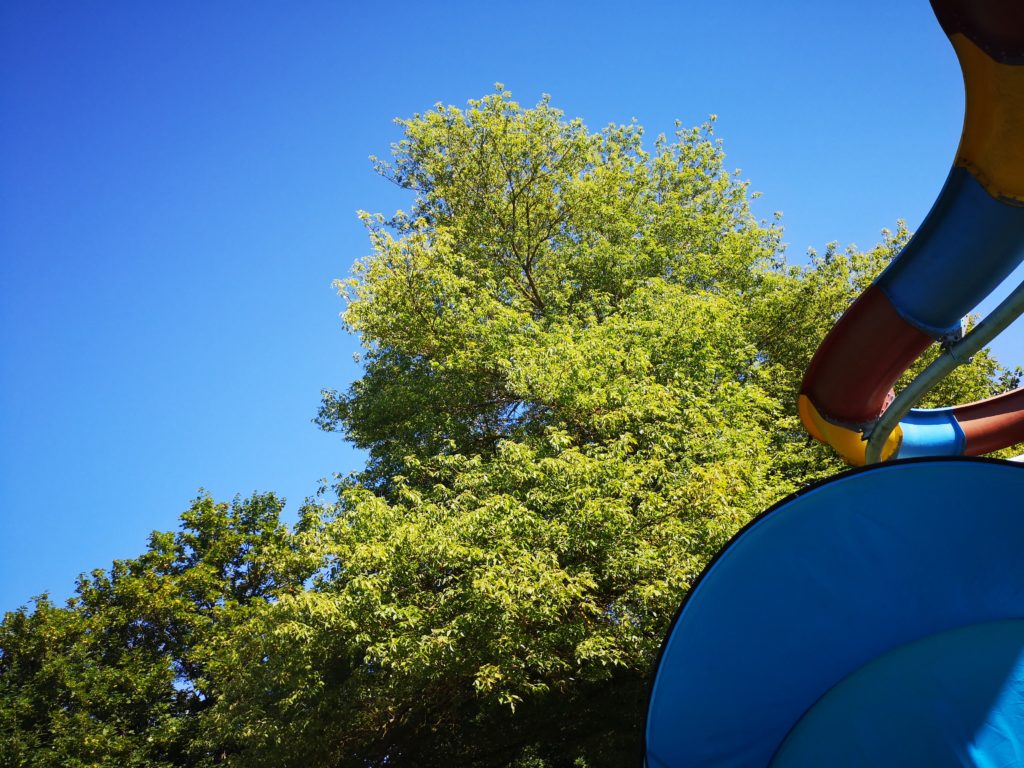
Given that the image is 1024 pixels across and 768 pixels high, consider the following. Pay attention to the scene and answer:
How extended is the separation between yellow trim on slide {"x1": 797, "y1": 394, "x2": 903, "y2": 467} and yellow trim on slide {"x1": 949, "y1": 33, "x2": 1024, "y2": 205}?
105 inches

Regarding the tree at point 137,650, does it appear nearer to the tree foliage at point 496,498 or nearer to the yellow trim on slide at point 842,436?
the tree foliage at point 496,498

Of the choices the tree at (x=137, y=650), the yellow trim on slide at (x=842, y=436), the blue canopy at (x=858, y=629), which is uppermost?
the tree at (x=137, y=650)

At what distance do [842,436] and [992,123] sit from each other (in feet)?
11.3

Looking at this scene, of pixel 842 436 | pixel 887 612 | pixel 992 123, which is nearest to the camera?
pixel 992 123

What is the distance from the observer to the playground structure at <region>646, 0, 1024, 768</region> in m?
4.18

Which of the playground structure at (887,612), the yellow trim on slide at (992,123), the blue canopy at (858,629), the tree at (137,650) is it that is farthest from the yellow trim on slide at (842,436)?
the tree at (137,650)

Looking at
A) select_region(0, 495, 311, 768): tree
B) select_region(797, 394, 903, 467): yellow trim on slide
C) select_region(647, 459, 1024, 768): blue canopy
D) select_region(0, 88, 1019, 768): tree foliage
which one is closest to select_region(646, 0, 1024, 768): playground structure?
select_region(647, 459, 1024, 768): blue canopy

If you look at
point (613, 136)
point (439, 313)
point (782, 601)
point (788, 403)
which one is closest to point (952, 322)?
point (782, 601)

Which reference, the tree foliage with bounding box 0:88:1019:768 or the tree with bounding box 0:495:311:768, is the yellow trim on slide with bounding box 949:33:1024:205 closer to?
the tree foliage with bounding box 0:88:1019:768

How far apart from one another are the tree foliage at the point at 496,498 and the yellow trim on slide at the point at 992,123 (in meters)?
6.08

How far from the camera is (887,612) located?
178 inches

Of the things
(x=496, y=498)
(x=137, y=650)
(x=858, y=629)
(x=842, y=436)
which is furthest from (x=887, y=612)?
(x=137, y=650)

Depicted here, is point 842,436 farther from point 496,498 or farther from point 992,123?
point 496,498

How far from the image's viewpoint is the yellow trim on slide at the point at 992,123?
3707mm
